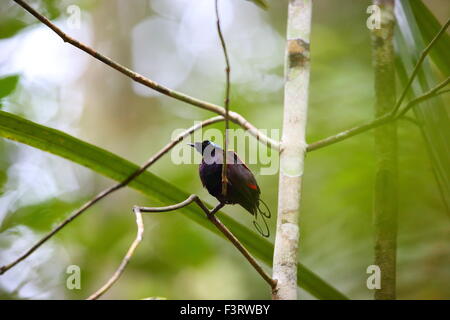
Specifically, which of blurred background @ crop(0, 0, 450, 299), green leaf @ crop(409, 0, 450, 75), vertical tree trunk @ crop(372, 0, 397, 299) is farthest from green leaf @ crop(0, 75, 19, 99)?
green leaf @ crop(409, 0, 450, 75)

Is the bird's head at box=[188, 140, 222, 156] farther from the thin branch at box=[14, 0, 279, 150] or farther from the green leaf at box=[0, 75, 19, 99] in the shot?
the green leaf at box=[0, 75, 19, 99]

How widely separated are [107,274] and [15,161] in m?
0.94

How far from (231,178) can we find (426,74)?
0.60 metres

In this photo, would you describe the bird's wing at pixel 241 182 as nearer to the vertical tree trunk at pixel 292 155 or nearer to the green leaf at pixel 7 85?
the vertical tree trunk at pixel 292 155

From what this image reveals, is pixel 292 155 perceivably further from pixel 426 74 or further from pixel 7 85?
pixel 7 85

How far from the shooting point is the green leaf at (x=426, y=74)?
44.7 inches

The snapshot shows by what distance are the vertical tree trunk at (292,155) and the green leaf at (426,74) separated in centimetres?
31

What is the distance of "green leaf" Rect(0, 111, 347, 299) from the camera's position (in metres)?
1.07

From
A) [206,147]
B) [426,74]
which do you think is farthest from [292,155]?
[426,74]

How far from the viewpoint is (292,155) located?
1.03 m

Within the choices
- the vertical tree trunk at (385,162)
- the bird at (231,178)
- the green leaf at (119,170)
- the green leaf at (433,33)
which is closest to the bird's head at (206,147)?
the bird at (231,178)

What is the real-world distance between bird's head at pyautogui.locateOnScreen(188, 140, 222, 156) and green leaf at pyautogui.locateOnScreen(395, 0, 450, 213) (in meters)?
0.50
